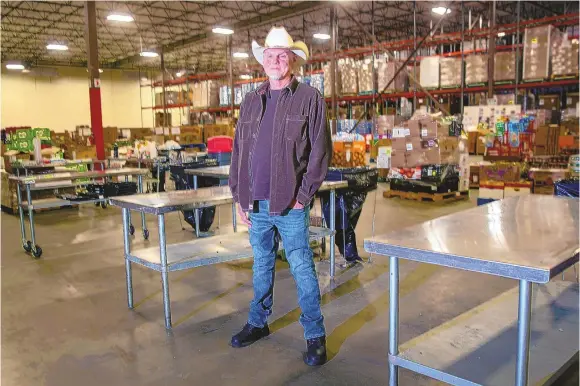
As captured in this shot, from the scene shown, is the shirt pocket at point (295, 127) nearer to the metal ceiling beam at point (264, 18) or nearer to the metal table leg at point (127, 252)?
the metal table leg at point (127, 252)

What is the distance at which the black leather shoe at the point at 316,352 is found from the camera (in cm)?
305

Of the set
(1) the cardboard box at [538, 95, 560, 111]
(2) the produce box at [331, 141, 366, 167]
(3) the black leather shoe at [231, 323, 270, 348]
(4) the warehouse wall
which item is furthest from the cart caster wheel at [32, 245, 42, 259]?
(4) the warehouse wall

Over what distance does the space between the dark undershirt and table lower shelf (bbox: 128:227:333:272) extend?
108 centimetres

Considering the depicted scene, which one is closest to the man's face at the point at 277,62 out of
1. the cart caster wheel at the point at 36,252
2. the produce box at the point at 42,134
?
the cart caster wheel at the point at 36,252

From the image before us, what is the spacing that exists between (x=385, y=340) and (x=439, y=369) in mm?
1255

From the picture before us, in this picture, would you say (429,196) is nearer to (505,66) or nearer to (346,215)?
(505,66)

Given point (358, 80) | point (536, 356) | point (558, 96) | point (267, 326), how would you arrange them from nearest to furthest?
1. point (536, 356)
2. point (267, 326)
3. point (558, 96)
4. point (358, 80)

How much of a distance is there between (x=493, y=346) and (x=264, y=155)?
167 centimetres

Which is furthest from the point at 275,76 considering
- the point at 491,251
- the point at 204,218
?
the point at 204,218

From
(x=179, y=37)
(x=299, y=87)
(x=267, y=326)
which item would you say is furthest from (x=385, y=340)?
(x=179, y=37)

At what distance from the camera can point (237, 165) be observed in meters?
3.28

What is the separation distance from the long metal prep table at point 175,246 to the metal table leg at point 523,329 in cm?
251

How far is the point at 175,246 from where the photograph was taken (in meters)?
4.35

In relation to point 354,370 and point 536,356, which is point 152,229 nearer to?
point 354,370
